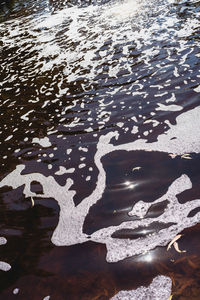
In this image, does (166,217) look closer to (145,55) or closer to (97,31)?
(145,55)

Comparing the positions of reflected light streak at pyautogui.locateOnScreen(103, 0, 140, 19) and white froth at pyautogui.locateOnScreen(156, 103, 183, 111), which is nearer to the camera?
white froth at pyautogui.locateOnScreen(156, 103, 183, 111)

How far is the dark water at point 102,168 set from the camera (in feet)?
6.63

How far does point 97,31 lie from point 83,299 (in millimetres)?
7998

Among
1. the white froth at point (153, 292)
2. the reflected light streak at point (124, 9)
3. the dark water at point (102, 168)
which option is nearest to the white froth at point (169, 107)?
the dark water at point (102, 168)

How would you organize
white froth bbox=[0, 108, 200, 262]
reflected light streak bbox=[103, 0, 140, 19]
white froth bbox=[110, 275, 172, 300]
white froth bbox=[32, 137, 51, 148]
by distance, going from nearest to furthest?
white froth bbox=[110, 275, 172, 300] < white froth bbox=[0, 108, 200, 262] < white froth bbox=[32, 137, 51, 148] < reflected light streak bbox=[103, 0, 140, 19]

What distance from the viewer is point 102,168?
9.95 feet

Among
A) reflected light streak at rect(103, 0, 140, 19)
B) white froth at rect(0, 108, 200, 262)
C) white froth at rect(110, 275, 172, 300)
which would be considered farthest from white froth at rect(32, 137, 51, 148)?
reflected light streak at rect(103, 0, 140, 19)

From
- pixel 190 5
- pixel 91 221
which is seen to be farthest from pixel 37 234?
pixel 190 5

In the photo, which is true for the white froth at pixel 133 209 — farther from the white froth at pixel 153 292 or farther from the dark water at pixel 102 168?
the white froth at pixel 153 292

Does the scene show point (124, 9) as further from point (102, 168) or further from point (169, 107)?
point (102, 168)

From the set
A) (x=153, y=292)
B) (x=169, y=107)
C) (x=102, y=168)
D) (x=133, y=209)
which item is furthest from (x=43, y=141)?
(x=153, y=292)

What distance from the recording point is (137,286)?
186 centimetres

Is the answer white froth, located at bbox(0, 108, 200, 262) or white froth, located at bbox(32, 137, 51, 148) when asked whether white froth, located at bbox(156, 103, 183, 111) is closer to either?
white froth, located at bbox(0, 108, 200, 262)

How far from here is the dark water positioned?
6.63ft
